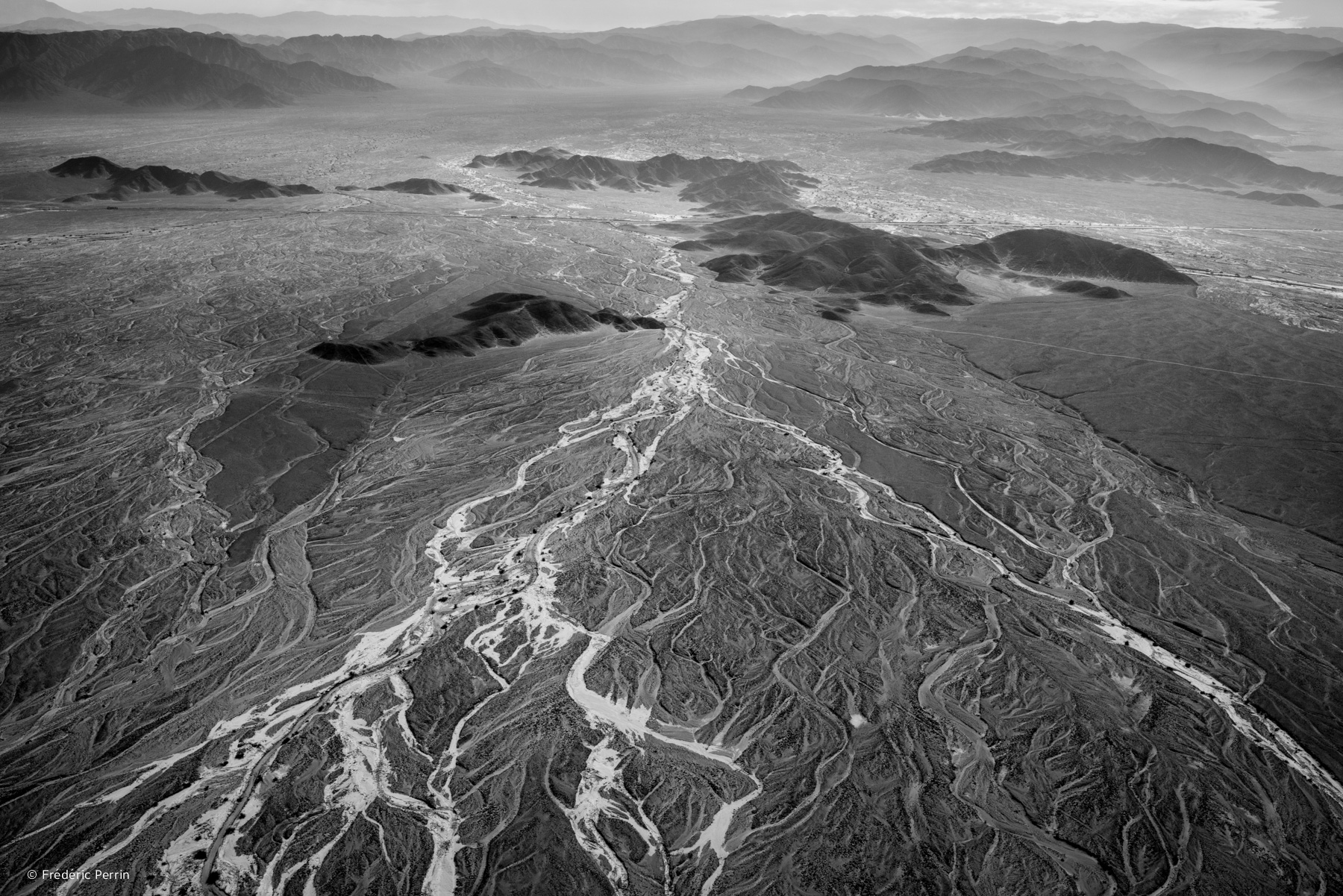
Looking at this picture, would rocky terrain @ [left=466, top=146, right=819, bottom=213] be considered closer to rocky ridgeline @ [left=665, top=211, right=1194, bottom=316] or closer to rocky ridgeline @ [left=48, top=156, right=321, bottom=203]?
rocky ridgeline @ [left=665, top=211, right=1194, bottom=316]

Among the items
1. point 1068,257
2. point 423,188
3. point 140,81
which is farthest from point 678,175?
point 140,81

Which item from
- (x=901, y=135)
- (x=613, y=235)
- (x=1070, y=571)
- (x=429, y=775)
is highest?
(x=429, y=775)

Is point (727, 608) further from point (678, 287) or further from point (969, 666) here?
point (678, 287)

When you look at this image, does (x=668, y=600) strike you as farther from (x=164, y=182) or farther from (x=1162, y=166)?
(x=1162, y=166)

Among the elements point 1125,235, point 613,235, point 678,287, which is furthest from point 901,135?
point 678,287

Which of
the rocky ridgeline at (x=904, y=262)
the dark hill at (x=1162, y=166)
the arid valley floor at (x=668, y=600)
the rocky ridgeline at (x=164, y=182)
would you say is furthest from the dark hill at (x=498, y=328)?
the dark hill at (x=1162, y=166)

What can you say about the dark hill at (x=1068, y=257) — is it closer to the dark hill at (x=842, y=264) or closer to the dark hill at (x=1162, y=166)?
the dark hill at (x=842, y=264)
